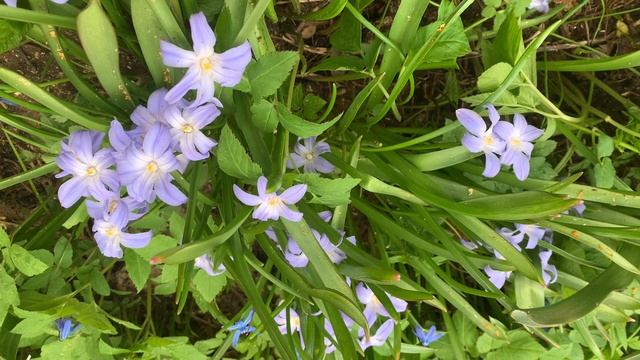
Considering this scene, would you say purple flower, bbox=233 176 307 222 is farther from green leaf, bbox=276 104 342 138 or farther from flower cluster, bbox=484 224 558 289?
flower cluster, bbox=484 224 558 289

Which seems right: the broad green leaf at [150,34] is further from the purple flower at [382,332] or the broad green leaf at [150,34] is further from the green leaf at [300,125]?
the purple flower at [382,332]

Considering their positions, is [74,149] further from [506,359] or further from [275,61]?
[506,359]

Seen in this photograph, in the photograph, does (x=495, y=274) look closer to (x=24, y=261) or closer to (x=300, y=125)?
(x=300, y=125)

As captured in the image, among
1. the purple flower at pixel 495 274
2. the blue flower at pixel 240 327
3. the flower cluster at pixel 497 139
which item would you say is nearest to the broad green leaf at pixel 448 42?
the flower cluster at pixel 497 139

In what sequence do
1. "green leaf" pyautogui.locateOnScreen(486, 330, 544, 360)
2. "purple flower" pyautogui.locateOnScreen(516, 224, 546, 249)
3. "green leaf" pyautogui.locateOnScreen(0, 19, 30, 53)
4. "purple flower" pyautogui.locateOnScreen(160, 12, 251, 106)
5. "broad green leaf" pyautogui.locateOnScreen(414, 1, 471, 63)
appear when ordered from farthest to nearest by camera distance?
"green leaf" pyautogui.locateOnScreen(486, 330, 544, 360)
"purple flower" pyautogui.locateOnScreen(516, 224, 546, 249)
"broad green leaf" pyautogui.locateOnScreen(414, 1, 471, 63)
"green leaf" pyautogui.locateOnScreen(0, 19, 30, 53)
"purple flower" pyautogui.locateOnScreen(160, 12, 251, 106)

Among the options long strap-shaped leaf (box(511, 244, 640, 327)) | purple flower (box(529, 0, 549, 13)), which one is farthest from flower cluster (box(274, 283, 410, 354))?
purple flower (box(529, 0, 549, 13))

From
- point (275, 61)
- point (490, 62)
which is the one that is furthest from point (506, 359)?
point (275, 61)

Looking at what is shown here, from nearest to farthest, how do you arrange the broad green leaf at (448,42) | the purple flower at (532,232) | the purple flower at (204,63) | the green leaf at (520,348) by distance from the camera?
the purple flower at (204,63)
the broad green leaf at (448,42)
the purple flower at (532,232)
the green leaf at (520,348)
